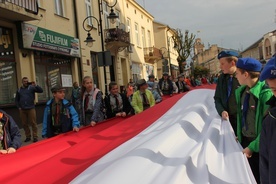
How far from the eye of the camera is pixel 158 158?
8.98 feet

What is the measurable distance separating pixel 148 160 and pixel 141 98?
4753mm

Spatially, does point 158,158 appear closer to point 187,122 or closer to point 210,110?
point 187,122

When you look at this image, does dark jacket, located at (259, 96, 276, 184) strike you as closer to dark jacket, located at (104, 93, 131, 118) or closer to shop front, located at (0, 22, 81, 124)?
dark jacket, located at (104, 93, 131, 118)

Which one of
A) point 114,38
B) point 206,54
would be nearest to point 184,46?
point 114,38

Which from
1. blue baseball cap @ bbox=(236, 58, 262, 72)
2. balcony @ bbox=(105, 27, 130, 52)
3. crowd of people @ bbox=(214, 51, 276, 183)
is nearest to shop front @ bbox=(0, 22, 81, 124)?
balcony @ bbox=(105, 27, 130, 52)

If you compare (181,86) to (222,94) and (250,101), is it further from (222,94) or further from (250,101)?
(250,101)

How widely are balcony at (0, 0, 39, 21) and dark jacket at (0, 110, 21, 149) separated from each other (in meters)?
7.78

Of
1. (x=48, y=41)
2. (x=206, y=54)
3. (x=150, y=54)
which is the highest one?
(x=206, y=54)

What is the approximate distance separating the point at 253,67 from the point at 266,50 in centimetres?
7424

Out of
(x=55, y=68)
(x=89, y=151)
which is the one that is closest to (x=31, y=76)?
(x=55, y=68)

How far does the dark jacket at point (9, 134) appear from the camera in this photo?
4.17 m

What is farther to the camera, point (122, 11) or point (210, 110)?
point (122, 11)

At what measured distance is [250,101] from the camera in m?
3.29

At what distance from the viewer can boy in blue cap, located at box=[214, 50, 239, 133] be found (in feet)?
13.8
